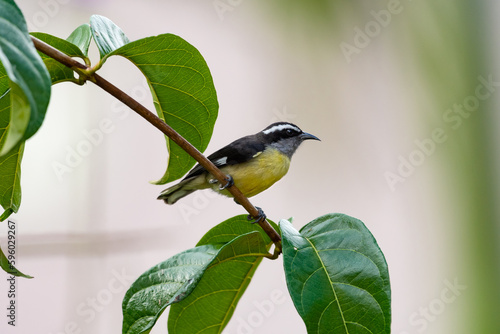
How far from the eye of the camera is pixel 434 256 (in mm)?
4102

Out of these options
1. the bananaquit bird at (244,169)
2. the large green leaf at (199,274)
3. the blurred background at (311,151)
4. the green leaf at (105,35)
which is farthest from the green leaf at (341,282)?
the blurred background at (311,151)

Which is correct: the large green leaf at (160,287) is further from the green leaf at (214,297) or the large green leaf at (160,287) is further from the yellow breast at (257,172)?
the yellow breast at (257,172)

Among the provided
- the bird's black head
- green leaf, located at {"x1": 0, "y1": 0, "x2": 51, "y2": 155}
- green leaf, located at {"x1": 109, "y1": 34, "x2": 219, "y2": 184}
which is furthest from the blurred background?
green leaf, located at {"x1": 0, "y1": 0, "x2": 51, "y2": 155}

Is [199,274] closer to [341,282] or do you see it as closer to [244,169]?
[341,282]

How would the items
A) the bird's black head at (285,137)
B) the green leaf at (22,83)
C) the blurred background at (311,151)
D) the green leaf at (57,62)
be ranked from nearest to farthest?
the green leaf at (22,83) < the green leaf at (57,62) < the bird's black head at (285,137) < the blurred background at (311,151)

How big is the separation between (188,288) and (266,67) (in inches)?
127

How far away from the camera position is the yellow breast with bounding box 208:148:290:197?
2.38m

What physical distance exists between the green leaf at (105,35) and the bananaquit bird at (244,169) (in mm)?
1212

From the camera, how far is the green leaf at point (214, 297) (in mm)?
1234

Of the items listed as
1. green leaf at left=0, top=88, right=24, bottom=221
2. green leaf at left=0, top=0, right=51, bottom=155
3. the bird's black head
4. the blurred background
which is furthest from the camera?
the blurred background

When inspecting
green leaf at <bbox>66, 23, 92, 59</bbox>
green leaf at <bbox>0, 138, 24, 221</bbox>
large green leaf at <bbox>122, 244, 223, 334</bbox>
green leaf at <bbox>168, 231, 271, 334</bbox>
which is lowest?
green leaf at <bbox>168, 231, 271, 334</bbox>

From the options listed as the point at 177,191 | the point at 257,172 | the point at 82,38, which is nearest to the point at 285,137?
the point at 257,172

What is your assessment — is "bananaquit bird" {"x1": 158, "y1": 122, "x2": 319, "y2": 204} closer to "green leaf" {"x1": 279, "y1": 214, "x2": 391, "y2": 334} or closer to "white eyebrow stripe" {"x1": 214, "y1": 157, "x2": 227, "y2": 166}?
"white eyebrow stripe" {"x1": 214, "y1": 157, "x2": 227, "y2": 166}

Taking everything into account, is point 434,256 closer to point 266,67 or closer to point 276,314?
point 276,314
